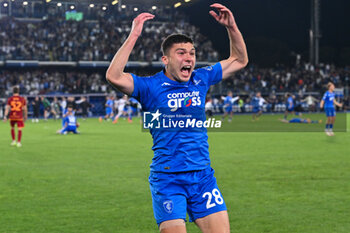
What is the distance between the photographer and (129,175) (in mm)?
12352

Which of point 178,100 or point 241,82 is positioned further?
point 241,82

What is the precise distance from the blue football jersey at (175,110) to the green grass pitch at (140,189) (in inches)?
114

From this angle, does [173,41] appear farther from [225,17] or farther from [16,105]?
[16,105]

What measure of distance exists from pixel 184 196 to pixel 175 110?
0.74 meters

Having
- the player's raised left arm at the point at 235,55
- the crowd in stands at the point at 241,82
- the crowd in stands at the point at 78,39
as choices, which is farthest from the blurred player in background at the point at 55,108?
the player's raised left arm at the point at 235,55

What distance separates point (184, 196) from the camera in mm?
4473

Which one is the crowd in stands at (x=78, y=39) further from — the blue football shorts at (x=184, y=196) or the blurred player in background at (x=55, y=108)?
the blue football shorts at (x=184, y=196)

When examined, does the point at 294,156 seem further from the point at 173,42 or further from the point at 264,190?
the point at 173,42

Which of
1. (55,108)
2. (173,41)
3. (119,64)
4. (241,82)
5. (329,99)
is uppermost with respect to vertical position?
(173,41)

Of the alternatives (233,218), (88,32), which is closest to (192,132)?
(233,218)

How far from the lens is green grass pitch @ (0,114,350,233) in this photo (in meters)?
7.68

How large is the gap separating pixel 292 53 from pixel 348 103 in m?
34.2

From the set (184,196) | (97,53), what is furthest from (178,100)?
(97,53)

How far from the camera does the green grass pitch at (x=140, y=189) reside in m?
7.68
